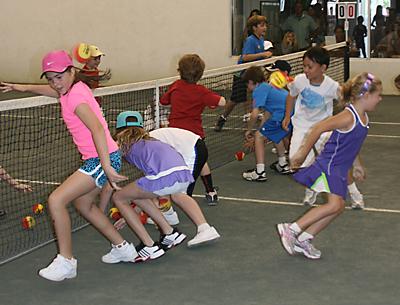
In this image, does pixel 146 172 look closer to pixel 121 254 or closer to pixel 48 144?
pixel 121 254

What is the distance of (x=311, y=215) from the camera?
6.00 meters

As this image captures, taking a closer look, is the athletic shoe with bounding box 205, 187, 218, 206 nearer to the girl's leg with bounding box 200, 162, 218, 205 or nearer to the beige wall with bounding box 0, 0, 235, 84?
the girl's leg with bounding box 200, 162, 218, 205

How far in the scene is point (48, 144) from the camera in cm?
1109

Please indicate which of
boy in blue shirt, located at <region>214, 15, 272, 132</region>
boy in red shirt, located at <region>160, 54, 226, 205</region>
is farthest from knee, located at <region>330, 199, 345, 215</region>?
boy in blue shirt, located at <region>214, 15, 272, 132</region>

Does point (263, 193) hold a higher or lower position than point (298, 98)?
lower

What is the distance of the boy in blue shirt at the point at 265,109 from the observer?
28.3 ft

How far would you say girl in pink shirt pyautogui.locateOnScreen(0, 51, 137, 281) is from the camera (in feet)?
17.5

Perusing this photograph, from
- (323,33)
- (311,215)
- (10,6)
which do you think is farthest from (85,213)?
(10,6)

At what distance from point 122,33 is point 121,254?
12.2 metres

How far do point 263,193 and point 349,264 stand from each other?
239cm

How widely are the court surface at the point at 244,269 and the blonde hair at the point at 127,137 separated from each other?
0.85 metres

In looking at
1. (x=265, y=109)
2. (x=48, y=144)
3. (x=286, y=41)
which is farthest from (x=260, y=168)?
(x=286, y=41)

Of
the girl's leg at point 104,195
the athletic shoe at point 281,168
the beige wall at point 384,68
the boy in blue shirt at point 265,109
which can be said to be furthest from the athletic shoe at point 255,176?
the beige wall at point 384,68

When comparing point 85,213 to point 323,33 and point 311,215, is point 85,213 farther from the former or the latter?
point 323,33
